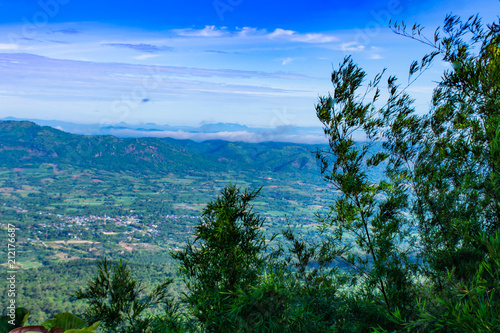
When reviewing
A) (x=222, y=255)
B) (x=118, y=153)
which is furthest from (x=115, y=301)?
(x=118, y=153)

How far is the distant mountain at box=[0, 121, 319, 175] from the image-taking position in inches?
5591

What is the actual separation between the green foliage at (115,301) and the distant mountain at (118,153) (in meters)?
130

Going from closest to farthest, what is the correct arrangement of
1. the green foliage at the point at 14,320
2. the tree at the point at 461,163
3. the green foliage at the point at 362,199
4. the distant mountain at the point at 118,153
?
1. the green foliage at the point at 14,320
2. the tree at the point at 461,163
3. the green foliage at the point at 362,199
4. the distant mountain at the point at 118,153

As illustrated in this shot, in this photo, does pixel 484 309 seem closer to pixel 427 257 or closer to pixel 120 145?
pixel 427 257

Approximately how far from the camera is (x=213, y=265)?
17.3 ft

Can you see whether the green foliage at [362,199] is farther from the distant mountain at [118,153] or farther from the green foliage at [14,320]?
the distant mountain at [118,153]

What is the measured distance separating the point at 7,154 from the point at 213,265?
17175 cm

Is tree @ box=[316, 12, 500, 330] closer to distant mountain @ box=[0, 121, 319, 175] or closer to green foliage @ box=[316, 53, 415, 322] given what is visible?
green foliage @ box=[316, 53, 415, 322]

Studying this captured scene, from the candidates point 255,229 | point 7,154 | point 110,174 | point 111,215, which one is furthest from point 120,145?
point 255,229

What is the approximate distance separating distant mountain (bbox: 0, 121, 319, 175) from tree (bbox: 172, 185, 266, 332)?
429ft

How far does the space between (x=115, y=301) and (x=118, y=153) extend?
16270 cm

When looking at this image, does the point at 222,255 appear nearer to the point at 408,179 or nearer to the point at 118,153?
the point at 408,179

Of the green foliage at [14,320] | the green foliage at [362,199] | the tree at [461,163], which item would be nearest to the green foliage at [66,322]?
the green foliage at [14,320]

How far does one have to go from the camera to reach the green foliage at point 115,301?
20.5 ft
